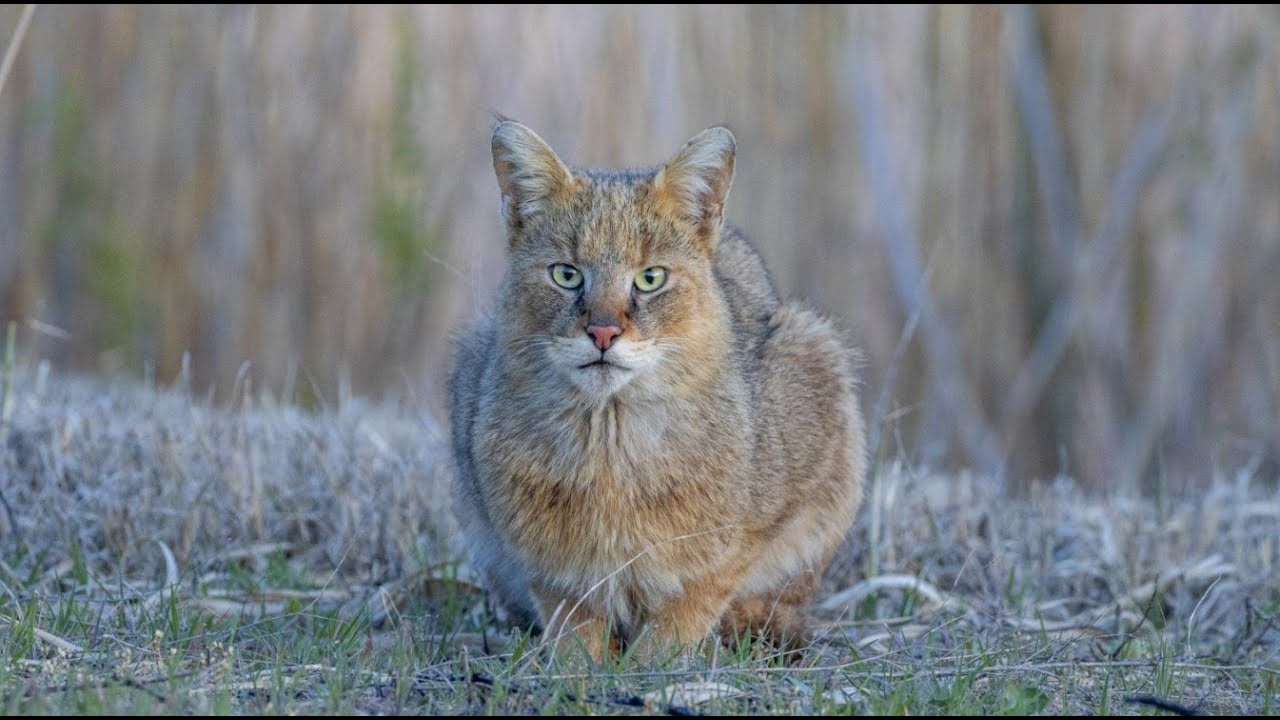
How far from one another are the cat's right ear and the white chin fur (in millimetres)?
572

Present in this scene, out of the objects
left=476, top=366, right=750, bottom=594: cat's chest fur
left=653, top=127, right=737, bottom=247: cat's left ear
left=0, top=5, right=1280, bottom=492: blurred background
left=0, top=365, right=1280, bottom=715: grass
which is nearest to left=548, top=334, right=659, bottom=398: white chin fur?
left=476, top=366, right=750, bottom=594: cat's chest fur

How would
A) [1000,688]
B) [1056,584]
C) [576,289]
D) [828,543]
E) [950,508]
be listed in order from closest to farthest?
1. [1000,688]
2. [576,289]
3. [828,543]
4. [1056,584]
5. [950,508]

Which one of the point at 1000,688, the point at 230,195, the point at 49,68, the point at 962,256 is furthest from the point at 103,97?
the point at 1000,688

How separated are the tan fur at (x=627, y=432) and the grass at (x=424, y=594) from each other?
0.27 meters

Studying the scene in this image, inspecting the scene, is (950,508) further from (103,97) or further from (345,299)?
(103,97)

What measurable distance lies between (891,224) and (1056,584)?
4.49 meters

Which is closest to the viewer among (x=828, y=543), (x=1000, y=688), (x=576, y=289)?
(x=1000, y=688)

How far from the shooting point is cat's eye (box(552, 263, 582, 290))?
4.22 metres

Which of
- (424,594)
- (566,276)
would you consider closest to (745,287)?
(566,276)

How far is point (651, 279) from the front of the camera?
4.23 m

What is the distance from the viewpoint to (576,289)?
4.21 meters

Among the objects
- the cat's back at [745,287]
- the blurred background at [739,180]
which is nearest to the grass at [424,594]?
the cat's back at [745,287]

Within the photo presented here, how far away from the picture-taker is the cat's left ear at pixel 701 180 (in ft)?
14.4

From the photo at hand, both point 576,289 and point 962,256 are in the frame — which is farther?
point 962,256
